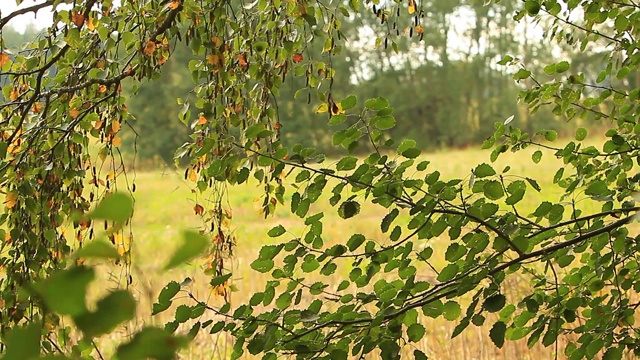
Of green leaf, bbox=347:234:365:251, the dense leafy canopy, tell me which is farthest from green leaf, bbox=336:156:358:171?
green leaf, bbox=347:234:365:251

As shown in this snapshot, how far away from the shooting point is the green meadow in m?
1.04

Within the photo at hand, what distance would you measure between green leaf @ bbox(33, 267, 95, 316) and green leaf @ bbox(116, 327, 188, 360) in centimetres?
3

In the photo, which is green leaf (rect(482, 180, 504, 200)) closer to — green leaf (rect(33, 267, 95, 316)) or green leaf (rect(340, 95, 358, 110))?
green leaf (rect(340, 95, 358, 110))

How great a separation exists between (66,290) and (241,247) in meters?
6.40

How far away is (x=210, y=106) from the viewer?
152cm

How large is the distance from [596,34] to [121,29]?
1.19 meters

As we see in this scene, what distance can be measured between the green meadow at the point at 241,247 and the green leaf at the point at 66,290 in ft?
0.10

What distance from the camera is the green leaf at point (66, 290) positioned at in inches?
8.7

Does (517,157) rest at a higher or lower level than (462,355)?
higher

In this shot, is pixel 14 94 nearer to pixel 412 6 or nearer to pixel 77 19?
pixel 77 19

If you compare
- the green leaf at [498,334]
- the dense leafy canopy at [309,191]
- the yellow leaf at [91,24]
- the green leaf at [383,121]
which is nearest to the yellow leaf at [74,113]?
the dense leafy canopy at [309,191]

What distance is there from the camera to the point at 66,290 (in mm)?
220

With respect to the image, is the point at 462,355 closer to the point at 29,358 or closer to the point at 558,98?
the point at 558,98

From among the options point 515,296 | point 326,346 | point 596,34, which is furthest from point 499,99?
point 326,346
